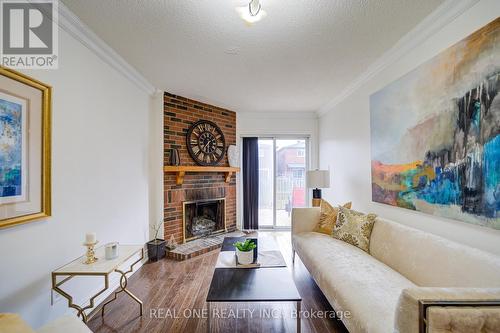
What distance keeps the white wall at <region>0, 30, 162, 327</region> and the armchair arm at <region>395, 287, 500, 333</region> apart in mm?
2221

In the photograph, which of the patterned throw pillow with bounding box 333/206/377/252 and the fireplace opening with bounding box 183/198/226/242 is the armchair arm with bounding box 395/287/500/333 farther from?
the fireplace opening with bounding box 183/198/226/242

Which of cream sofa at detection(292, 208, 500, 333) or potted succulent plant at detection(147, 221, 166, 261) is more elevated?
cream sofa at detection(292, 208, 500, 333)

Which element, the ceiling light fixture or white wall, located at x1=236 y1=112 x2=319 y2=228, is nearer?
the ceiling light fixture

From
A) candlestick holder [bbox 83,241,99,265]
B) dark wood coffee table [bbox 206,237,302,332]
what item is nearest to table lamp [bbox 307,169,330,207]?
dark wood coffee table [bbox 206,237,302,332]

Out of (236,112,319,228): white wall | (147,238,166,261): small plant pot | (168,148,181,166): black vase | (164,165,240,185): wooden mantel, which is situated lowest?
(147,238,166,261): small plant pot

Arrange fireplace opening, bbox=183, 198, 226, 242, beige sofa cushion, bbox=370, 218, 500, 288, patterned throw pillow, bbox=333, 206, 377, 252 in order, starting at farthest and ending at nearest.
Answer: fireplace opening, bbox=183, 198, 226, 242 → patterned throw pillow, bbox=333, 206, 377, 252 → beige sofa cushion, bbox=370, 218, 500, 288

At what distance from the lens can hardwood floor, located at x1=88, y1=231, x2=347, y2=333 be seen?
1.93 metres

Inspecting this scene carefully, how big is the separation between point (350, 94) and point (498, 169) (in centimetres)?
235

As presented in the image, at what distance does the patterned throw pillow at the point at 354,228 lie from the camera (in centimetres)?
248

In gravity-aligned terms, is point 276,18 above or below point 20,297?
above

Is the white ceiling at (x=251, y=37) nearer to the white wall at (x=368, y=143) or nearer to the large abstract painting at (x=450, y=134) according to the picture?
the white wall at (x=368, y=143)

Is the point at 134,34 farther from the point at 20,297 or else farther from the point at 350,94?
the point at 350,94

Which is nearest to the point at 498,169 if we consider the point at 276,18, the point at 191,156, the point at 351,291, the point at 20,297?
the point at 351,291

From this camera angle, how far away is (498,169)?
1.42 m
